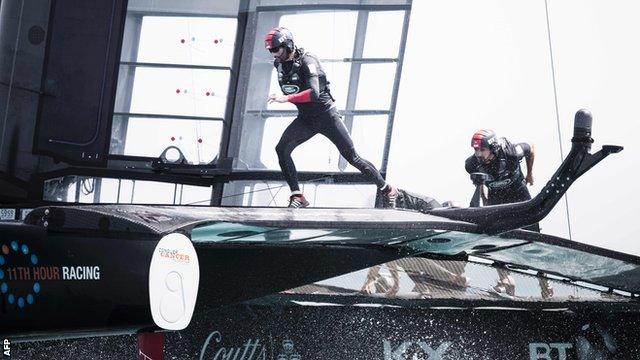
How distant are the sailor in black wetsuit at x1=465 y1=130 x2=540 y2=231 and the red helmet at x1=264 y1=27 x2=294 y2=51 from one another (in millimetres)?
929

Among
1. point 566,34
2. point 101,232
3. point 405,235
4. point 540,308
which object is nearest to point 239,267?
point 405,235

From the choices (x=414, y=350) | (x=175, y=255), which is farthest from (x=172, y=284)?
(x=414, y=350)

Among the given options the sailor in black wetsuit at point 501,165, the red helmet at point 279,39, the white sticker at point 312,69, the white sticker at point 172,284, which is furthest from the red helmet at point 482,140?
the white sticker at point 172,284

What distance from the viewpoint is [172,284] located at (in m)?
3.89

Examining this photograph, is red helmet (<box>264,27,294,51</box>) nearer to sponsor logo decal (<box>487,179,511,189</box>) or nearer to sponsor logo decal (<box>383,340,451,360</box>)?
sponsor logo decal (<box>487,179,511,189</box>)

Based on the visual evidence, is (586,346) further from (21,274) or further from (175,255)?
(21,274)

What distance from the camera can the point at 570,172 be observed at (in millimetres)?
4641

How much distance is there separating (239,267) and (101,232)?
3.56 ft

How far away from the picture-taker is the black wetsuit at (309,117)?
5168 millimetres

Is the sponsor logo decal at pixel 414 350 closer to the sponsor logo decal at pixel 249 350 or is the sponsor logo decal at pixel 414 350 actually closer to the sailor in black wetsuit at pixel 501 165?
the sponsor logo decal at pixel 249 350

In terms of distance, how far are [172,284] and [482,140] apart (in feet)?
6.51

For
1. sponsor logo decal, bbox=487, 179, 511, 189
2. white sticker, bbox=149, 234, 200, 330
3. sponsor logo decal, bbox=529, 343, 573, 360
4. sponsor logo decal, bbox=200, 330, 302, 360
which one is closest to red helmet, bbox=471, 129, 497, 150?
sponsor logo decal, bbox=487, 179, 511, 189

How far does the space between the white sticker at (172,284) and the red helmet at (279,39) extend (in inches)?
56.1
